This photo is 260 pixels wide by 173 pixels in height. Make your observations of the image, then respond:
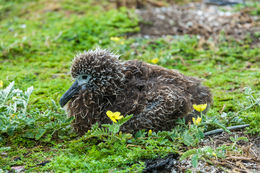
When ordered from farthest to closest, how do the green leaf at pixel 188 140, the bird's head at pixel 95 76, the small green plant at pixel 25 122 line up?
the bird's head at pixel 95 76 → the small green plant at pixel 25 122 → the green leaf at pixel 188 140

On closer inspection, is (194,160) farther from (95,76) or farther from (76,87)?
(76,87)

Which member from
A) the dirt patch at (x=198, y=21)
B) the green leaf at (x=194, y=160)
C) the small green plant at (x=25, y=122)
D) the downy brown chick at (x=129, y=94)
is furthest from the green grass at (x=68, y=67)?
the dirt patch at (x=198, y=21)

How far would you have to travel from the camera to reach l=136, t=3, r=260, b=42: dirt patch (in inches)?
357

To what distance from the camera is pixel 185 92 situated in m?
4.83

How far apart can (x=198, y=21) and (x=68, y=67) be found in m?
4.04

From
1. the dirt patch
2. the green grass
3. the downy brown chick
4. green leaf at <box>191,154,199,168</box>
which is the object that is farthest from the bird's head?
the dirt patch

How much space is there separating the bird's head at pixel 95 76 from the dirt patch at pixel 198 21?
433 cm

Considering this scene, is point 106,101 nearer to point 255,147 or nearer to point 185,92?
point 185,92

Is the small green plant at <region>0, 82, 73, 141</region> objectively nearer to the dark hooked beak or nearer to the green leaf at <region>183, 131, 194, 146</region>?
the dark hooked beak

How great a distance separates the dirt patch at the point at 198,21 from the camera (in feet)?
29.7

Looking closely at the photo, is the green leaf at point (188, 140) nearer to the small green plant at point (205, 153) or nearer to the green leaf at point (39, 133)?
the small green plant at point (205, 153)

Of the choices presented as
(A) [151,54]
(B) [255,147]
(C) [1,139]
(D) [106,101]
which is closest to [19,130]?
(C) [1,139]

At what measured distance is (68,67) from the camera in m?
7.43

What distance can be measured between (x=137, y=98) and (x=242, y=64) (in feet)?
11.7
